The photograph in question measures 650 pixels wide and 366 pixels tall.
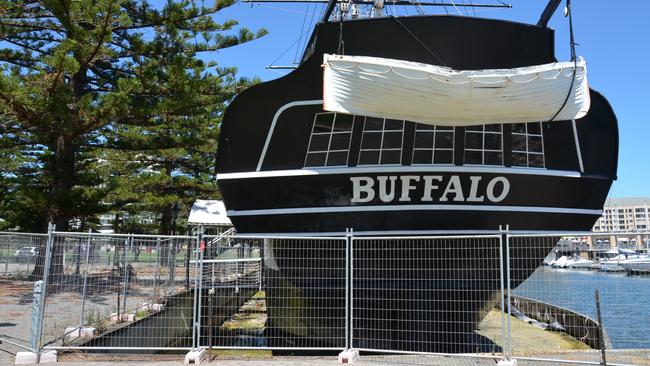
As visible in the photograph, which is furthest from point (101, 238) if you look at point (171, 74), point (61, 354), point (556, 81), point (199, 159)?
point (199, 159)

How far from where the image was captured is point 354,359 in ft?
22.6

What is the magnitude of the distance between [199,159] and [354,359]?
862 inches

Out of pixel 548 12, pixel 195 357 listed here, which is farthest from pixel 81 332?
pixel 548 12

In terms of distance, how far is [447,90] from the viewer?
8.38 metres

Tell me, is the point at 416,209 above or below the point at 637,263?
above

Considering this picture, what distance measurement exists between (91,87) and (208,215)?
6263 mm

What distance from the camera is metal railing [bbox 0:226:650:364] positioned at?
24.1 feet

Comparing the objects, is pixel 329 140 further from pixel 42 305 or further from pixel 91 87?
pixel 91 87

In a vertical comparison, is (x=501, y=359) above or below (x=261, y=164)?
below

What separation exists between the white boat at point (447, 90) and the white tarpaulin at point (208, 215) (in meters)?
12.3

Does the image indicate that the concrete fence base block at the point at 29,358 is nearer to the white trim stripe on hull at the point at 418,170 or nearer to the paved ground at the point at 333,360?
the paved ground at the point at 333,360

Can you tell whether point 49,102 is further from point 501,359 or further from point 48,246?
point 501,359

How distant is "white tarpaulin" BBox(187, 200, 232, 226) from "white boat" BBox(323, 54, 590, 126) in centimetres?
1228

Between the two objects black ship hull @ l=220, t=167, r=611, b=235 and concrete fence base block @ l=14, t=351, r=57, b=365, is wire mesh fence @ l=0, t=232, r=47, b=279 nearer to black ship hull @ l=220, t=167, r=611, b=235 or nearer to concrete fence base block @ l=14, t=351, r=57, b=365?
concrete fence base block @ l=14, t=351, r=57, b=365
